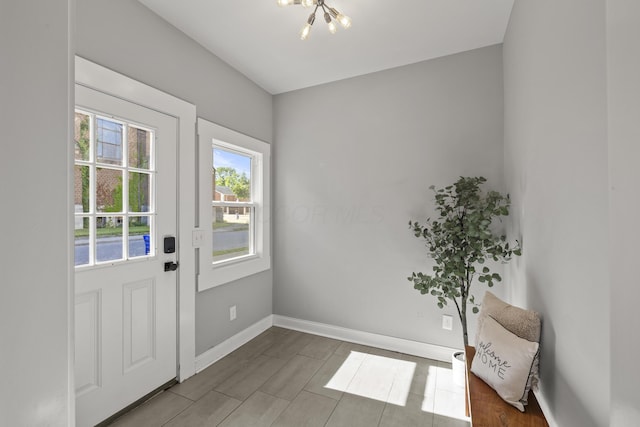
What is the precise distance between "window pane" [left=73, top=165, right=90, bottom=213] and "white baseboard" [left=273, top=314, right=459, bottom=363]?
2165 mm

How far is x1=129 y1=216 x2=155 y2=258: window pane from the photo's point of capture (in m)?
1.82

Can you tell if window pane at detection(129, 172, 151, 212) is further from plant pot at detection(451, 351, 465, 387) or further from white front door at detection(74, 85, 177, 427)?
plant pot at detection(451, 351, 465, 387)

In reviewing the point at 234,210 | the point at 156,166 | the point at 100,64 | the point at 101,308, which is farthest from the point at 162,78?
the point at 101,308

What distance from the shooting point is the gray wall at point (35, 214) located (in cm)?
43

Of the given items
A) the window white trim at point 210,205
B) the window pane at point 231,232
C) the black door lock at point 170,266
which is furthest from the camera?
the window pane at point 231,232

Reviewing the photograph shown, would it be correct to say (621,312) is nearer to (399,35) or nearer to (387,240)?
(387,240)

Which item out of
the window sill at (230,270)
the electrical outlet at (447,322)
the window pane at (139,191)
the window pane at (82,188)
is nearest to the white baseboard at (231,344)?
the window sill at (230,270)

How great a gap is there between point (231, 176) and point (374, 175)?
4.55 ft

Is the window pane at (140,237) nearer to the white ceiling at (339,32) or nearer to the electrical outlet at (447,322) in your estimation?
the white ceiling at (339,32)

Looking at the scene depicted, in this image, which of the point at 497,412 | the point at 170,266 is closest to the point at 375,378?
the point at 497,412

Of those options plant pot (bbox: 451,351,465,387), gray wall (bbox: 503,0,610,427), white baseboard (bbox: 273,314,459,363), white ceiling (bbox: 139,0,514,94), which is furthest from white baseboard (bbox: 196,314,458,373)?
white ceiling (bbox: 139,0,514,94)

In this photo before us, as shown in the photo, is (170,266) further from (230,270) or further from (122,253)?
(230,270)

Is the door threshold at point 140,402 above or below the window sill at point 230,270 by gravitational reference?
below

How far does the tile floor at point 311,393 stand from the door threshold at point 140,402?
0.09 feet
